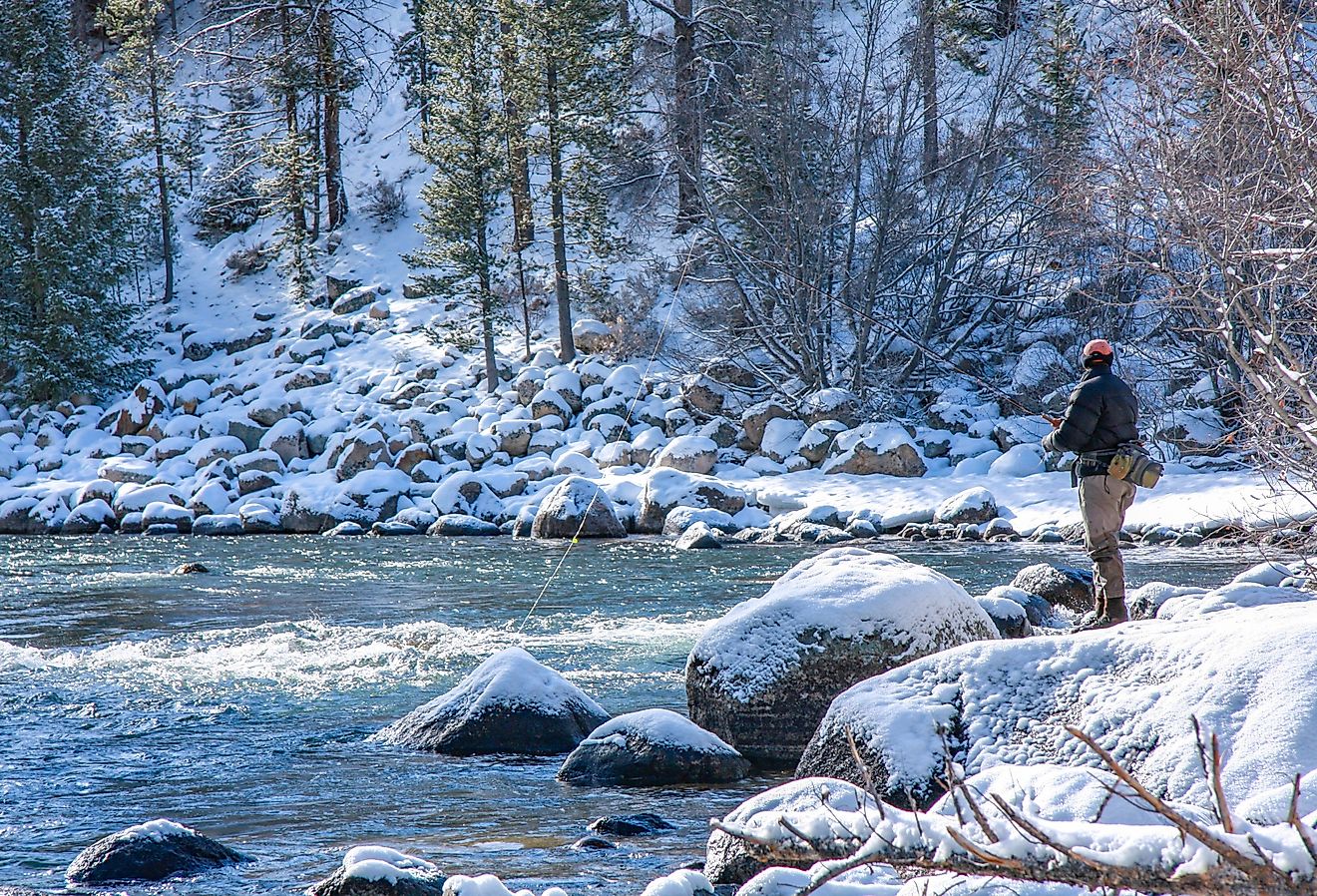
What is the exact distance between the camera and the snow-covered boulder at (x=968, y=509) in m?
16.5

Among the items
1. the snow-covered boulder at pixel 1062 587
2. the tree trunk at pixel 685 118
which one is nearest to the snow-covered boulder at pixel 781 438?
the tree trunk at pixel 685 118

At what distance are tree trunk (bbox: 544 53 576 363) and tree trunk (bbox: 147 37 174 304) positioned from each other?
1179cm

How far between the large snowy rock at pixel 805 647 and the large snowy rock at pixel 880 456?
1313 centimetres

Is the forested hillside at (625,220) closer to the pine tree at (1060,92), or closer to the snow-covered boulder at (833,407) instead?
the pine tree at (1060,92)

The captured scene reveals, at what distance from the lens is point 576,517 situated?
57.6 ft

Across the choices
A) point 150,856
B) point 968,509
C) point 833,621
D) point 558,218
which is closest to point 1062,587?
point 833,621

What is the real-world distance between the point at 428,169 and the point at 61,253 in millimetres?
11110

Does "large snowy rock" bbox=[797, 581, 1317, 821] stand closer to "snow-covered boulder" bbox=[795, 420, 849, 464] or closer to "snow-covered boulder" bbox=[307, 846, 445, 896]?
"snow-covered boulder" bbox=[307, 846, 445, 896]

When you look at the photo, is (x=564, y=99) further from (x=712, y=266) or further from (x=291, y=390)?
(x=291, y=390)

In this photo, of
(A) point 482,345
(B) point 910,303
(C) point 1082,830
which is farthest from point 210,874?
(A) point 482,345

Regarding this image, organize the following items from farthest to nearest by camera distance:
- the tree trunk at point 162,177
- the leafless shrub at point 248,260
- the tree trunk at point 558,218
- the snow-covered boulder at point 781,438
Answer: the leafless shrub at point 248,260 → the tree trunk at point 162,177 → the tree trunk at point 558,218 → the snow-covered boulder at point 781,438

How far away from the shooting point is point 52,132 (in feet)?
90.6

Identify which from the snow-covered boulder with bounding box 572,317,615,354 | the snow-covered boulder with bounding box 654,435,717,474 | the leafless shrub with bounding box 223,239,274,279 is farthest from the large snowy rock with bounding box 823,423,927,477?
the leafless shrub with bounding box 223,239,274,279

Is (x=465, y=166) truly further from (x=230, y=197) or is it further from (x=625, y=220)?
(x=230, y=197)
